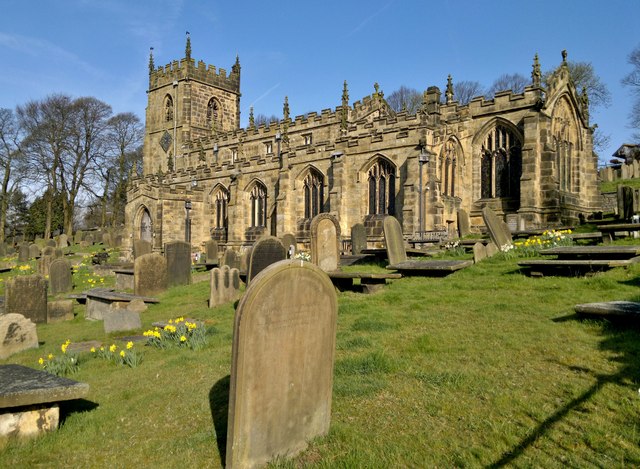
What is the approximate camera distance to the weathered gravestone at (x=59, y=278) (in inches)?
584

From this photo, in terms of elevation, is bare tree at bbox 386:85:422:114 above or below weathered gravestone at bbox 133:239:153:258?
above

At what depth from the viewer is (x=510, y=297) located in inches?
283

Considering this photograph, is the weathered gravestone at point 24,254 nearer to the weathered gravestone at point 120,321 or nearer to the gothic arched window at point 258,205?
the gothic arched window at point 258,205

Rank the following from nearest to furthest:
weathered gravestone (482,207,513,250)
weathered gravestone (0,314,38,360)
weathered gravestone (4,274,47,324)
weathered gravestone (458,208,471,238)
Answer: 1. weathered gravestone (0,314,38,360)
2. weathered gravestone (4,274,47,324)
3. weathered gravestone (482,207,513,250)
4. weathered gravestone (458,208,471,238)

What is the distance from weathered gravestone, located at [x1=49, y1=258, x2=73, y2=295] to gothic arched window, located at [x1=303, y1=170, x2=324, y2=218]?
13299mm

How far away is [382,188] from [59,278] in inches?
551

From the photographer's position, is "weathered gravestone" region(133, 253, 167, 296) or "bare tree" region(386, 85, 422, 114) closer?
"weathered gravestone" region(133, 253, 167, 296)

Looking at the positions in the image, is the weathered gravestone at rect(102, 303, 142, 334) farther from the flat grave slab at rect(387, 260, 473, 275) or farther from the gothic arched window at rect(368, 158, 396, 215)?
the gothic arched window at rect(368, 158, 396, 215)

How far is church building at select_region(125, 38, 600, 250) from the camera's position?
20.6 m

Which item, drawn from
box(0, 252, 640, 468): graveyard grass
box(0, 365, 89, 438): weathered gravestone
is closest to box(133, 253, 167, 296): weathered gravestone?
box(0, 252, 640, 468): graveyard grass

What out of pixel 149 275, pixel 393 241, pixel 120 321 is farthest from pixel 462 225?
pixel 120 321

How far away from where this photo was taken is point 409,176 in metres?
21.0

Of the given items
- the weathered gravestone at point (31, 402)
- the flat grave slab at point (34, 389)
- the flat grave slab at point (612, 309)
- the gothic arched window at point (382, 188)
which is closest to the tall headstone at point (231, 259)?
the gothic arched window at point (382, 188)

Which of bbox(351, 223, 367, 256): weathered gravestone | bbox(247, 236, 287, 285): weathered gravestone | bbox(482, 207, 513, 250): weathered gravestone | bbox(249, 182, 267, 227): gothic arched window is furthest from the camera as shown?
bbox(249, 182, 267, 227): gothic arched window
